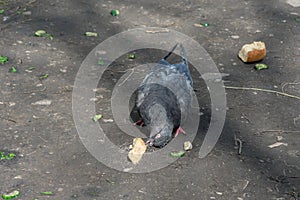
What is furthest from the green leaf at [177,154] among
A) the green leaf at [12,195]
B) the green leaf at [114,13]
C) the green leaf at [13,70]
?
the green leaf at [114,13]

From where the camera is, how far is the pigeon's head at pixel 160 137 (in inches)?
187

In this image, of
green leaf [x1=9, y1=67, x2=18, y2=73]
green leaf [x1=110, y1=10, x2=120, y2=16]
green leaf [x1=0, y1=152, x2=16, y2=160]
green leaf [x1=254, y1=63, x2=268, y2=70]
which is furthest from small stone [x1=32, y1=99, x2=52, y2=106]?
green leaf [x1=254, y1=63, x2=268, y2=70]

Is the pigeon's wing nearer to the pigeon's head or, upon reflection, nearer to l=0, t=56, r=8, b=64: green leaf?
the pigeon's head

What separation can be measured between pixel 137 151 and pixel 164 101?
50 cm

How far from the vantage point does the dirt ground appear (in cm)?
457

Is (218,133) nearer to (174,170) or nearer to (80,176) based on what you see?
(174,170)

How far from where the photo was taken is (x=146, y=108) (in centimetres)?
499

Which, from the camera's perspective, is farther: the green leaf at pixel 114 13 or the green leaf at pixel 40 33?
the green leaf at pixel 114 13

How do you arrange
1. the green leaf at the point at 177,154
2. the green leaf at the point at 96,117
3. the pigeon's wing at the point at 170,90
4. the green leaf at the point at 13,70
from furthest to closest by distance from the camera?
1. the green leaf at the point at 13,70
2. the green leaf at the point at 96,117
3. the pigeon's wing at the point at 170,90
4. the green leaf at the point at 177,154

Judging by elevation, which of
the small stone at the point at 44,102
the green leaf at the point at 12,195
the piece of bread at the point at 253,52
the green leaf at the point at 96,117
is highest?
the piece of bread at the point at 253,52

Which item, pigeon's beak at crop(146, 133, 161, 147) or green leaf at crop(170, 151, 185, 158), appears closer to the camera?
pigeon's beak at crop(146, 133, 161, 147)

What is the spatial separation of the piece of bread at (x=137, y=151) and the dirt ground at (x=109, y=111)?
18 centimetres

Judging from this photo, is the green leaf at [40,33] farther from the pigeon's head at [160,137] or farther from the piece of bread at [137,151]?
the pigeon's head at [160,137]

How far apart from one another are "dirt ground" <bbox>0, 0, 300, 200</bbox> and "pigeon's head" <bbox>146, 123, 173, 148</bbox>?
22cm
